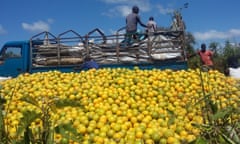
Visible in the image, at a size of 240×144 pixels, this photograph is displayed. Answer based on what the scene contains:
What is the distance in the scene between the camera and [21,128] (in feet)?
5.91

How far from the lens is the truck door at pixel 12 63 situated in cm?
1309

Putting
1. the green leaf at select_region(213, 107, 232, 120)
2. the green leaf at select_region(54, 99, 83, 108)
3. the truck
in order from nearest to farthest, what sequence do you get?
the green leaf at select_region(213, 107, 232, 120)
the green leaf at select_region(54, 99, 83, 108)
the truck

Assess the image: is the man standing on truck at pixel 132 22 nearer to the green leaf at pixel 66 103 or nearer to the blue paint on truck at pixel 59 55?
the blue paint on truck at pixel 59 55

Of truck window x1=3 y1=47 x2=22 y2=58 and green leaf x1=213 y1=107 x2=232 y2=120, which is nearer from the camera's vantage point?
green leaf x1=213 y1=107 x2=232 y2=120

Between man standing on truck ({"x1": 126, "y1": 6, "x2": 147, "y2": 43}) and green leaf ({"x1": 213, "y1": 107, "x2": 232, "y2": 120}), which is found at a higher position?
man standing on truck ({"x1": 126, "y1": 6, "x2": 147, "y2": 43})

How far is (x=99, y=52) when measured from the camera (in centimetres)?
1273

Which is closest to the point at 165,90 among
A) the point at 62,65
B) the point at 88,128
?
the point at 88,128

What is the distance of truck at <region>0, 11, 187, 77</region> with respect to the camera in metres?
12.3

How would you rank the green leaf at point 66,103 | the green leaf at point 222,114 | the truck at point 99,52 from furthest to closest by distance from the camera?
the truck at point 99,52
the green leaf at point 66,103
the green leaf at point 222,114

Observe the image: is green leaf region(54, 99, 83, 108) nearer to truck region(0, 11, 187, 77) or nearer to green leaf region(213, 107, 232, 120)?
green leaf region(213, 107, 232, 120)

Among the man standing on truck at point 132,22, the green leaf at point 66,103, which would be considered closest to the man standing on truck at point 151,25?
the man standing on truck at point 132,22

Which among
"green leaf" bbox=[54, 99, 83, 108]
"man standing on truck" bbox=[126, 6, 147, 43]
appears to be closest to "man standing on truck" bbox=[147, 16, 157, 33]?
"man standing on truck" bbox=[126, 6, 147, 43]

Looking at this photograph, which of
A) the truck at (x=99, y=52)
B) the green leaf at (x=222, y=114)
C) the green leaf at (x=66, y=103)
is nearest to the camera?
the green leaf at (x=222, y=114)

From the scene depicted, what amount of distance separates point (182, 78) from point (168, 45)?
5.29 meters
